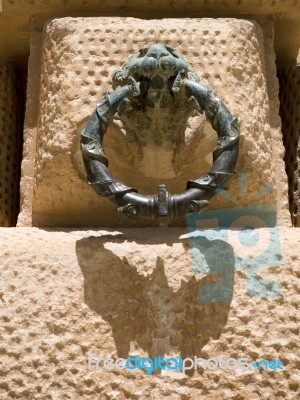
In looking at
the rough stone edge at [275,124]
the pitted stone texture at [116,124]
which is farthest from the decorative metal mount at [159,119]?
the rough stone edge at [275,124]

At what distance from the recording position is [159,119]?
1.31 meters

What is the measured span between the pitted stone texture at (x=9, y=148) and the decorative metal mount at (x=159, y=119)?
37 centimetres

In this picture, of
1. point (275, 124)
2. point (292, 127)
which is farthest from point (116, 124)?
point (292, 127)

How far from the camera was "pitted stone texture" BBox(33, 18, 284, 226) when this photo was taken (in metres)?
1.33

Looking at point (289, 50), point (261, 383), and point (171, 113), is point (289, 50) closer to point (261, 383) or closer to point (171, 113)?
point (171, 113)

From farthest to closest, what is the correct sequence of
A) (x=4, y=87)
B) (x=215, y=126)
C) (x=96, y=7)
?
(x=4, y=87) < (x=96, y=7) < (x=215, y=126)

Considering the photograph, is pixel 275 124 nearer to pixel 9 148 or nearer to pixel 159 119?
pixel 159 119

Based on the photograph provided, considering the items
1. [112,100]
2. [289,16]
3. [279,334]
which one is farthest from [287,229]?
[289,16]

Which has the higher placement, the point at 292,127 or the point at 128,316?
the point at 292,127

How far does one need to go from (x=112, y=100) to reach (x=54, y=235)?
27 centimetres

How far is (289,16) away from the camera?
1549 millimetres

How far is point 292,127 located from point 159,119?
413mm

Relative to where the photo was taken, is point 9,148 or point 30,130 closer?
point 30,130

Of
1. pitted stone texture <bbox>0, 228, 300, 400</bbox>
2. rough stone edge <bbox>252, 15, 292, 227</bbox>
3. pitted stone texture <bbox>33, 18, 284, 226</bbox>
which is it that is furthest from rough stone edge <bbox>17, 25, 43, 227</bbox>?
rough stone edge <bbox>252, 15, 292, 227</bbox>
